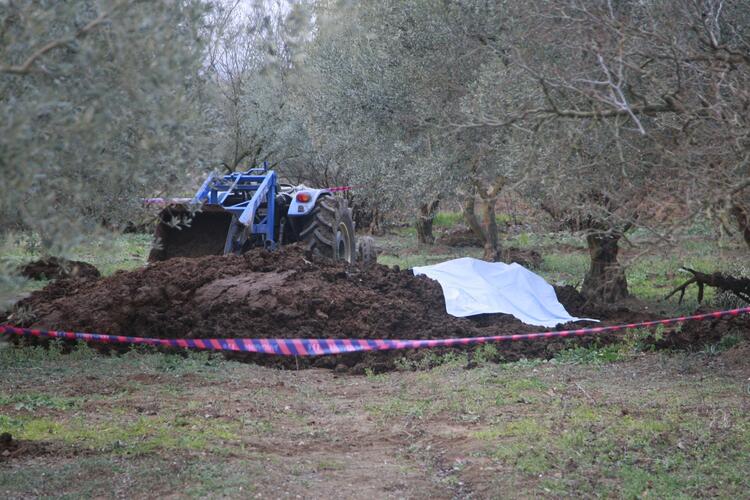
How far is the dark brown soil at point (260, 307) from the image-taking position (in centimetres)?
918

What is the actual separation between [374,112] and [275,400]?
695 centimetres

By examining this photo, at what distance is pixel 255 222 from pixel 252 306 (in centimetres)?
299

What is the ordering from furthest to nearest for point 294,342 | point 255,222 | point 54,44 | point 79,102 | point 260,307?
point 255,222
point 260,307
point 294,342
point 79,102
point 54,44

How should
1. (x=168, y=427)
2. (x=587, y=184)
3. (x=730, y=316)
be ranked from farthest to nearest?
(x=730, y=316)
(x=587, y=184)
(x=168, y=427)

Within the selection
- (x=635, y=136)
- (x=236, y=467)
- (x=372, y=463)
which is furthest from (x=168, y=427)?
(x=635, y=136)

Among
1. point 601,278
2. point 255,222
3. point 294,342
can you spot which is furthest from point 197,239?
point 601,278

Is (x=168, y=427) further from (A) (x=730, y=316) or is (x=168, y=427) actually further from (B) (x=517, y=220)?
(B) (x=517, y=220)

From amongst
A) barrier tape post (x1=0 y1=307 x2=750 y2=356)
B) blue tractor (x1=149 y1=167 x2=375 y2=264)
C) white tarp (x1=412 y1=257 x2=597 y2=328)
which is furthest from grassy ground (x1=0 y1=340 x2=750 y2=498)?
blue tractor (x1=149 y1=167 x2=375 y2=264)

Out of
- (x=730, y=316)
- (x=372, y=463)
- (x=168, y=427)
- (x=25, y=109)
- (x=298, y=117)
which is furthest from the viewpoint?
(x=298, y=117)

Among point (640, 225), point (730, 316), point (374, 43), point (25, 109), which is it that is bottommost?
point (730, 316)

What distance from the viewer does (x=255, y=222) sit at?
12.2 m

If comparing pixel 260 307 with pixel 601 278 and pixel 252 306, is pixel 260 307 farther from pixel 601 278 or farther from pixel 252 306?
pixel 601 278

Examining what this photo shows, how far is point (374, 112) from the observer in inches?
528

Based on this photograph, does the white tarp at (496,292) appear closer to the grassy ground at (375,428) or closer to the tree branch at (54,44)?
the grassy ground at (375,428)
